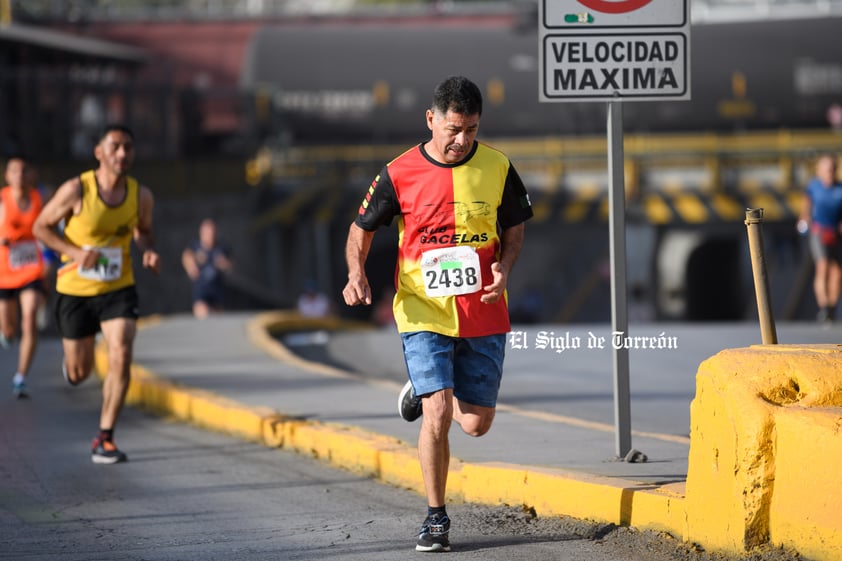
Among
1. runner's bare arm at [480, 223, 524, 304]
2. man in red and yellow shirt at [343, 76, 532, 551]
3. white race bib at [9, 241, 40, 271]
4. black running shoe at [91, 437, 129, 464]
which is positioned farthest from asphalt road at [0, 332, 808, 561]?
white race bib at [9, 241, 40, 271]

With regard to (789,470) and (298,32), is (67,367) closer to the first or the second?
(789,470)

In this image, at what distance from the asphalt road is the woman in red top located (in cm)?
240

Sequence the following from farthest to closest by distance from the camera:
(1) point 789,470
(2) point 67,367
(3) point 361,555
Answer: (2) point 67,367, (3) point 361,555, (1) point 789,470

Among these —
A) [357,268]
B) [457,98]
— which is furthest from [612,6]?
[357,268]

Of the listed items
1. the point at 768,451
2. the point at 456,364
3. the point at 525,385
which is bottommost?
the point at 525,385

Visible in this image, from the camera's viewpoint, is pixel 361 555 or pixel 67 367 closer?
→ pixel 361 555

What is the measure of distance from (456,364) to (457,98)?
1.12 m

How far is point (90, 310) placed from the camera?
356 inches

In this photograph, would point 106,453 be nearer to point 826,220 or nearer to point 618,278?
point 618,278

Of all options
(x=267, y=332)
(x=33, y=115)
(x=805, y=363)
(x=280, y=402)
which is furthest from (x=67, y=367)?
(x=33, y=115)

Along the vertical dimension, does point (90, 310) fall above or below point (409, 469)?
above

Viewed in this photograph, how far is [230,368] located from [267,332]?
16.4ft

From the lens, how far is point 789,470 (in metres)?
5.12

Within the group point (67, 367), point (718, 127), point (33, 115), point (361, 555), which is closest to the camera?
point (361, 555)
